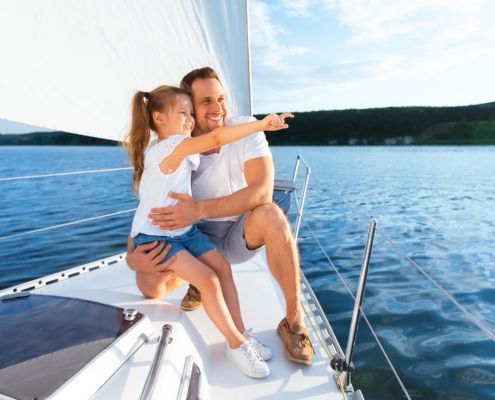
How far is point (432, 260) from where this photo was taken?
15.8 ft

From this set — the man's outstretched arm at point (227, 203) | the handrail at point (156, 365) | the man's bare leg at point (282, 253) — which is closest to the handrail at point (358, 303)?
the man's bare leg at point (282, 253)

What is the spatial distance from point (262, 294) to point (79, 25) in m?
1.39

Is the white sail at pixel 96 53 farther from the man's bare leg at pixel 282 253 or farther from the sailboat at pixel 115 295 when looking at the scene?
the man's bare leg at pixel 282 253

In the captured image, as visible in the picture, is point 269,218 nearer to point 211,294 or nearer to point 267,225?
point 267,225

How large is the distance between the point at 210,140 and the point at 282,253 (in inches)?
20.0

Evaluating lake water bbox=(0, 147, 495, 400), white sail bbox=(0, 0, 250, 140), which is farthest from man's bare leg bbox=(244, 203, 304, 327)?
white sail bbox=(0, 0, 250, 140)

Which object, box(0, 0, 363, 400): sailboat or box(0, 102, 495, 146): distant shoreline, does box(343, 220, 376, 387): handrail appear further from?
box(0, 102, 495, 146): distant shoreline

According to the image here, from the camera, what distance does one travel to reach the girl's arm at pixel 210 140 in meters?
1.55

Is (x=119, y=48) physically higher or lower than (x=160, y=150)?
higher

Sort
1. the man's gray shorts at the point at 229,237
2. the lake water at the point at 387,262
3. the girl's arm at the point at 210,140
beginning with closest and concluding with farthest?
the girl's arm at the point at 210,140, the man's gray shorts at the point at 229,237, the lake water at the point at 387,262

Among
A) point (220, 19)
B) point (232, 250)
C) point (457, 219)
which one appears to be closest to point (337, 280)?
point (232, 250)

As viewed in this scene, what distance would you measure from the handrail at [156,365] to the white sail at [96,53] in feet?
2.90

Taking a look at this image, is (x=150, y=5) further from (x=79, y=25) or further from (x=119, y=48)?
(x=79, y=25)

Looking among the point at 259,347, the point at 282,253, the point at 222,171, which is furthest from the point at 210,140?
the point at 259,347
